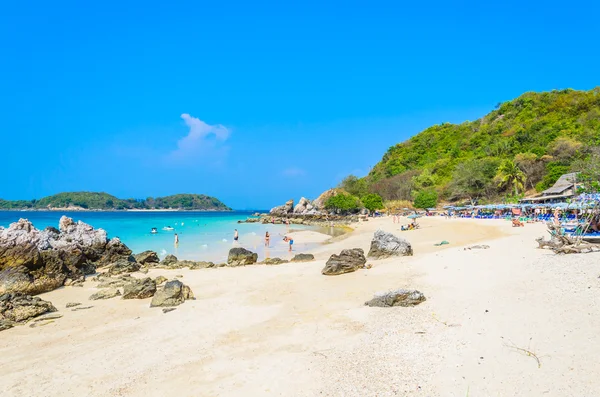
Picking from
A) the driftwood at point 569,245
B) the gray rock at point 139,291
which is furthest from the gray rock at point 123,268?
the driftwood at point 569,245

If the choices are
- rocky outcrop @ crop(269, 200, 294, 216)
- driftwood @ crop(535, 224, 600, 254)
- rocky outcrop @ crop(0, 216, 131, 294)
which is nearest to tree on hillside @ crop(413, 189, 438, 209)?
rocky outcrop @ crop(269, 200, 294, 216)

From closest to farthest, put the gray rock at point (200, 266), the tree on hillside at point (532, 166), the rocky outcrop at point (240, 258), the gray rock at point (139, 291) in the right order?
the gray rock at point (139, 291)
the gray rock at point (200, 266)
the rocky outcrop at point (240, 258)
the tree on hillside at point (532, 166)

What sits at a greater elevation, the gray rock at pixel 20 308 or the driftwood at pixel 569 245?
the driftwood at pixel 569 245

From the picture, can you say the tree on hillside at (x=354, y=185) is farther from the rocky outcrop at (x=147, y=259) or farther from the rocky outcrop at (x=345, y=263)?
the rocky outcrop at (x=345, y=263)

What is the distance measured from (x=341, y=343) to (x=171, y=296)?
613cm

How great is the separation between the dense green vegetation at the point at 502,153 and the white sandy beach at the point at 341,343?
45881 mm

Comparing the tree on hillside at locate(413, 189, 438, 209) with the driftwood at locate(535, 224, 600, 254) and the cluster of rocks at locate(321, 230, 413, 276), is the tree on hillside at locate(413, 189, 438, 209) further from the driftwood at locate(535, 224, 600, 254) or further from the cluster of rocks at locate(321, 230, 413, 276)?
the driftwood at locate(535, 224, 600, 254)

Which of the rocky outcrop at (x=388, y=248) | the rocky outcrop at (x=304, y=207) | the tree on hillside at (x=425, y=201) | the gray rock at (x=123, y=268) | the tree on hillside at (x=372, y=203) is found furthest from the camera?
the rocky outcrop at (x=304, y=207)

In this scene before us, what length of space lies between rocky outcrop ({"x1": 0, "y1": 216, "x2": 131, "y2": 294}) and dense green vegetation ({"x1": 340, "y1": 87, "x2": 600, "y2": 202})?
5199 centimetres

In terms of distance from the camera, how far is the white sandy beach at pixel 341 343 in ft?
15.4

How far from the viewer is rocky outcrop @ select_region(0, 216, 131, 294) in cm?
1266

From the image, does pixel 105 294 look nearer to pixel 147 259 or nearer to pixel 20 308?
pixel 20 308

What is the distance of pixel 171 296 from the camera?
10.3 m

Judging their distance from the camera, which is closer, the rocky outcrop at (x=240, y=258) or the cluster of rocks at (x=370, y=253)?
the cluster of rocks at (x=370, y=253)
